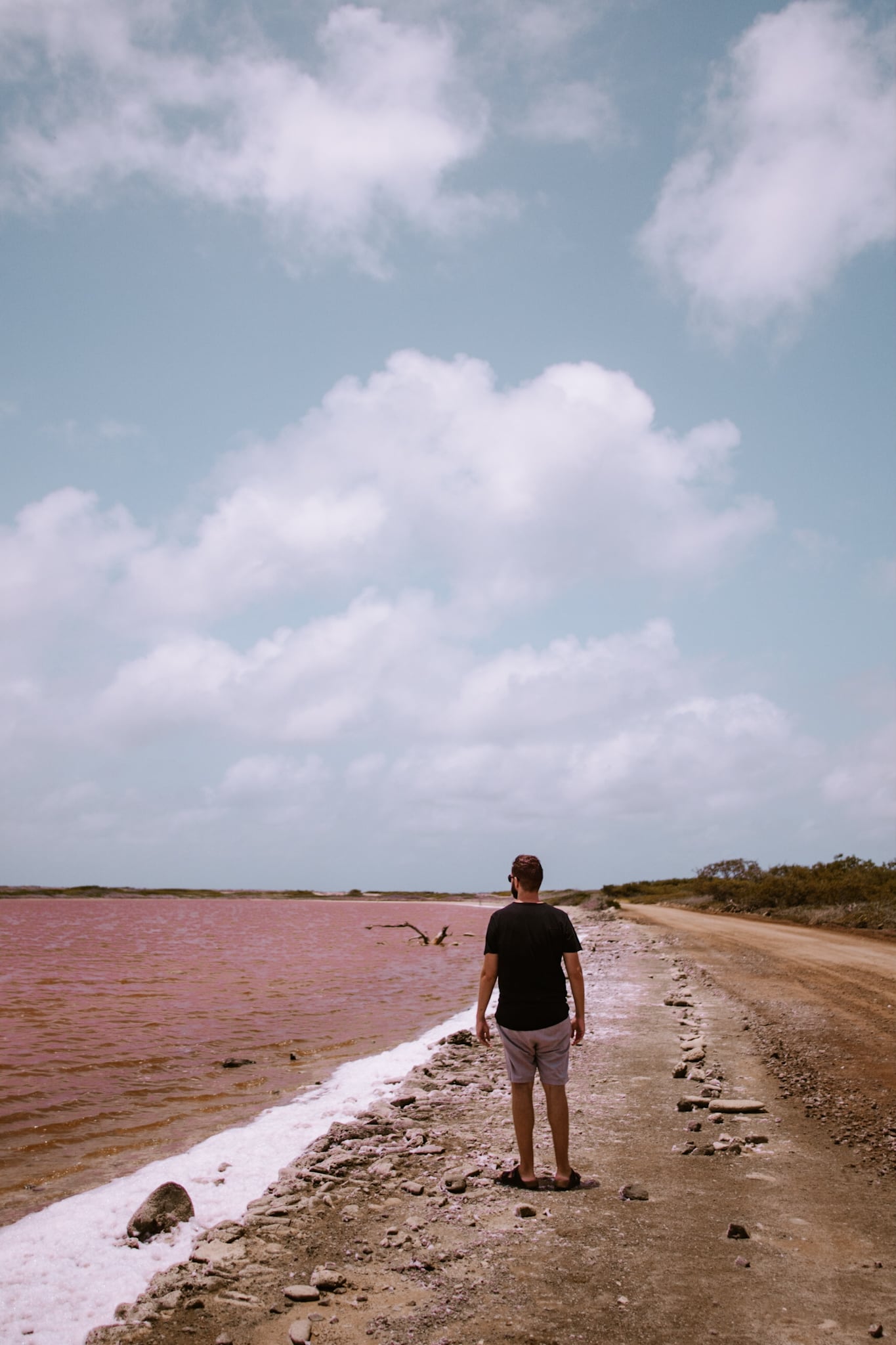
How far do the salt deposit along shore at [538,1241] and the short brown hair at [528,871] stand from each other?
2235mm

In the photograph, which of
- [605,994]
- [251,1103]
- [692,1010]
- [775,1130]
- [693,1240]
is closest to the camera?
[693,1240]

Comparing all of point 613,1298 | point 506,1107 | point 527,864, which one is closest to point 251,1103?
point 506,1107

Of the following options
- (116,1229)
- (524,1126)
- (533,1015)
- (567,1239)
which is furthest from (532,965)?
(116,1229)

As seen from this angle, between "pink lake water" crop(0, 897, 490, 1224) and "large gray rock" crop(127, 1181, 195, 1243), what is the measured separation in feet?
5.28

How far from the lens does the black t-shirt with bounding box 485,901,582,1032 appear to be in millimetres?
6242

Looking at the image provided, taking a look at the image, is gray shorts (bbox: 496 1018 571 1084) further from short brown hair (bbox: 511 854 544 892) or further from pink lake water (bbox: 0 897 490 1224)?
pink lake water (bbox: 0 897 490 1224)

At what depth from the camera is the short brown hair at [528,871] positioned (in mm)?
6547

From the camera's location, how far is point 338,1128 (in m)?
8.10

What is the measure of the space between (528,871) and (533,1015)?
1081mm

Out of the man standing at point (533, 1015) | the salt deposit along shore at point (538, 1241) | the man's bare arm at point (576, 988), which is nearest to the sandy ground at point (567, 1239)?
the salt deposit along shore at point (538, 1241)

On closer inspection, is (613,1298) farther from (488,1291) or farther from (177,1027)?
(177,1027)

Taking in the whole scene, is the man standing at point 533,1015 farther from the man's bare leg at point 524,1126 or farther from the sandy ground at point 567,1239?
the sandy ground at point 567,1239

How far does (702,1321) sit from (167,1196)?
3.83 meters

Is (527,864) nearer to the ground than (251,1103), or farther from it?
farther from it
